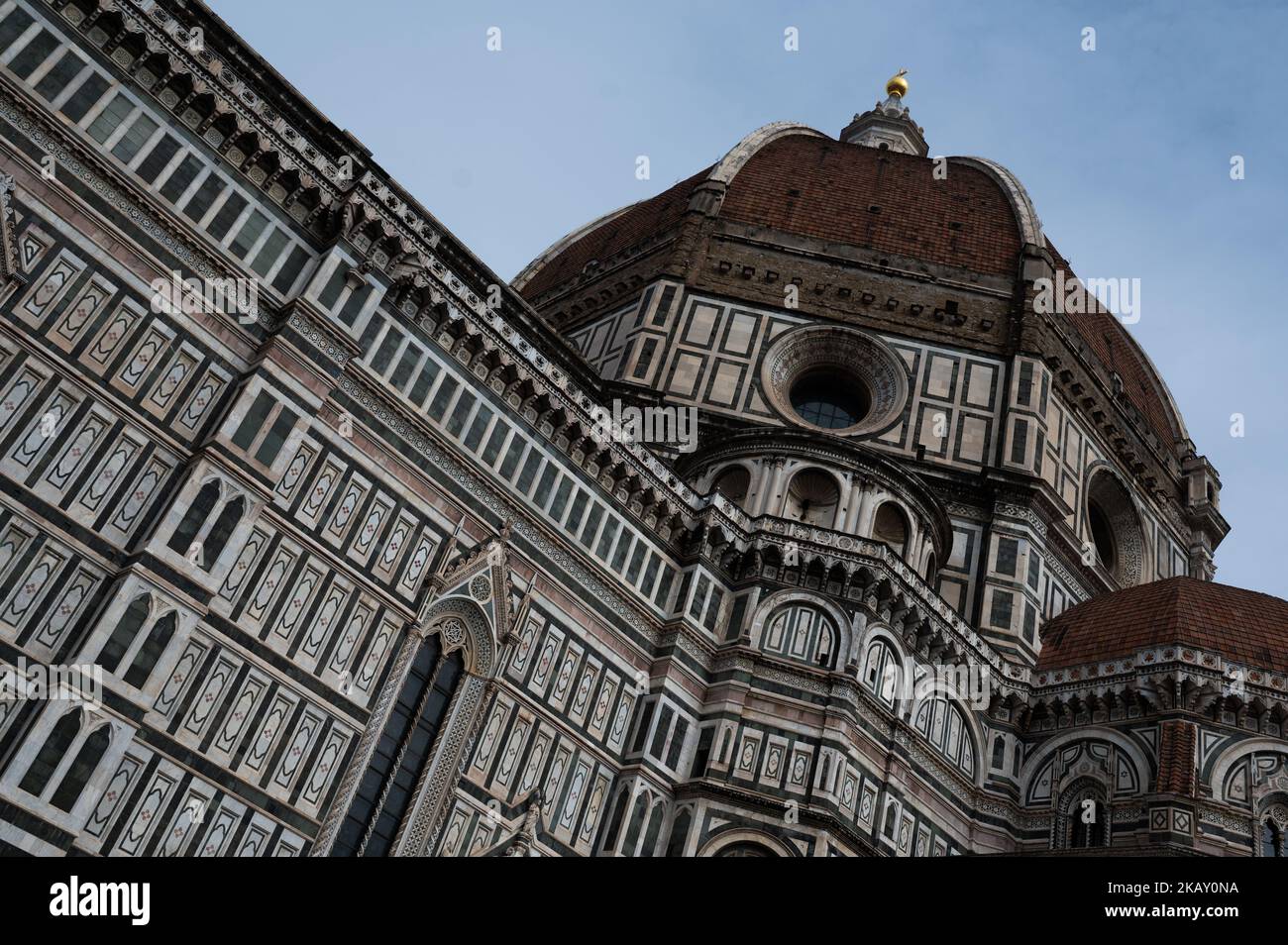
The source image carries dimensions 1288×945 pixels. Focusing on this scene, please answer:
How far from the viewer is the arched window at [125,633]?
16.8 metres

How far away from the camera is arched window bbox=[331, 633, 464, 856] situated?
1959cm

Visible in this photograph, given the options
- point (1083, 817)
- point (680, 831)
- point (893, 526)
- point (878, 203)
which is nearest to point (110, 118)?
point (680, 831)

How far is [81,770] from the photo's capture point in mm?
16125

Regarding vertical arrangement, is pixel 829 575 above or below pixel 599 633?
above

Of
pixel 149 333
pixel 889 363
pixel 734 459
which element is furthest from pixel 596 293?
pixel 149 333

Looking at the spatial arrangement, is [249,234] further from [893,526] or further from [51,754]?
[893,526]

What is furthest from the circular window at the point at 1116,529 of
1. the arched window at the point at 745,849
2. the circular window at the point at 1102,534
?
the arched window at the point at 745,849

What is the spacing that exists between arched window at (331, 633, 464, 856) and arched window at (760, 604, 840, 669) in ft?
22.3

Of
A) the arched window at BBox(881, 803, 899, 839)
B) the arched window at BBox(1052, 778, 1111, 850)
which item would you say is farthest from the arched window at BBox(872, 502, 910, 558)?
the arched window at BBox(1052, 778, 1111, 850)

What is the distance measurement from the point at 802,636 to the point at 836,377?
12510 mm

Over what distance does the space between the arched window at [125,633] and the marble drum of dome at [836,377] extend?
1998 centimetres

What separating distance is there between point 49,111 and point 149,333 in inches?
135

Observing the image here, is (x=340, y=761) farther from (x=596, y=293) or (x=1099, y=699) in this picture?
(x=596, y=293)

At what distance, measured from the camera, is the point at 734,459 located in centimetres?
2902
